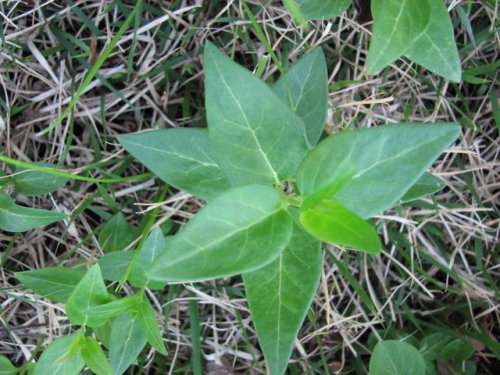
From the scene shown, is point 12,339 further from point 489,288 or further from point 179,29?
point 489,288

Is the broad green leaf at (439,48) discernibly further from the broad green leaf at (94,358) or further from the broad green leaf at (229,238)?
the broad green leaf at (94,358)

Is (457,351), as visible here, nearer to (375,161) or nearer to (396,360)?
(396,360)

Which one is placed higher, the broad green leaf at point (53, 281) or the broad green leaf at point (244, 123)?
the broad green leaf at point (244, 123)

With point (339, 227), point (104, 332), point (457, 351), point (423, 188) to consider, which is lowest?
point (457, 351)

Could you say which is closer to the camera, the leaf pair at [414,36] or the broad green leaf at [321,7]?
the leaf pair at [414,36]

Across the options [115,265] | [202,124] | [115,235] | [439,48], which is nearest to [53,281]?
[115,265]

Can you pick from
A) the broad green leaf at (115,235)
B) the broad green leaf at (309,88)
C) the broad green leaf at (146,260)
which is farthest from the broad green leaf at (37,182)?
the broad green leaf at (309,88)

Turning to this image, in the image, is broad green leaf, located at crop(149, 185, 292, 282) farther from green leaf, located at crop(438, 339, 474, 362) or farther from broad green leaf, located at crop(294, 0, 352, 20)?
green leaf, located at crop(438, 339, 474, 362)

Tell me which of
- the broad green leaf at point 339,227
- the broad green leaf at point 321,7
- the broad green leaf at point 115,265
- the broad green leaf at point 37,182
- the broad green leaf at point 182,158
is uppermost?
the broad green leaf at point 321,7
